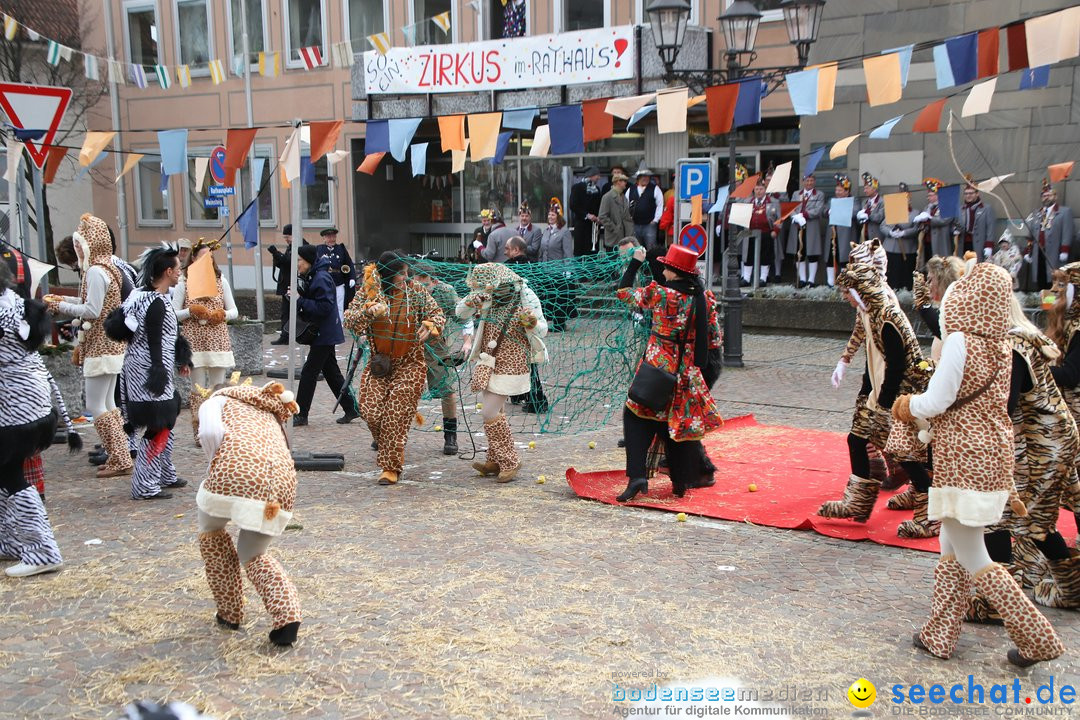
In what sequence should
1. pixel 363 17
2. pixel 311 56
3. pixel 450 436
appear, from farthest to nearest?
pixel 363 17, pixel 311 56, pixel 450 436

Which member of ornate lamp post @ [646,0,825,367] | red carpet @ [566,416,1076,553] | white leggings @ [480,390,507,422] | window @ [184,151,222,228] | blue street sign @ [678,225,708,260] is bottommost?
red carpet @ [566,416,1076,553]

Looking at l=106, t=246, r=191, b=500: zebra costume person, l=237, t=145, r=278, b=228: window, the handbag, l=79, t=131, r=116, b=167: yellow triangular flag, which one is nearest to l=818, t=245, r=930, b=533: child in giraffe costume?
the handbag

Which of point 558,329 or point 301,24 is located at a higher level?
point 301,24

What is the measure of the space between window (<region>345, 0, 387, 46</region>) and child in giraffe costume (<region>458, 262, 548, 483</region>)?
56.8ft

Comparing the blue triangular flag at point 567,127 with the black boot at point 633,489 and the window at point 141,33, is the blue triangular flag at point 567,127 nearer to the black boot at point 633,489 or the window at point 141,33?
the black boot at point 633,489

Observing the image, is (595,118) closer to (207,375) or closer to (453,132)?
(453,132)

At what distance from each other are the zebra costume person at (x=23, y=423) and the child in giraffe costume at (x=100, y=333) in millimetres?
2207

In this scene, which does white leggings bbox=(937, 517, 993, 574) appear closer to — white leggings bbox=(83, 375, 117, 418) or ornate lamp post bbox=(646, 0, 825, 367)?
white leggings bbox=(83, 375, 117, 418)

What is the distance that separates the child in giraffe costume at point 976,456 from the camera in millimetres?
4406

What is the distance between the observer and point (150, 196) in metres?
26.8

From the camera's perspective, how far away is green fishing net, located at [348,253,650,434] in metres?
8.13

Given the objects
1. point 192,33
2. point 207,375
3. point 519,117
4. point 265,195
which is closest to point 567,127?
point 519,117

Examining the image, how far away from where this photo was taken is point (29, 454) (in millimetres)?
5867

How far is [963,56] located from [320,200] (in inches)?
719
